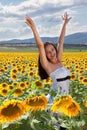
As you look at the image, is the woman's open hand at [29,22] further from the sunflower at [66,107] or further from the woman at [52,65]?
the sunflower at [66,107]

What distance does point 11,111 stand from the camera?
278 cm

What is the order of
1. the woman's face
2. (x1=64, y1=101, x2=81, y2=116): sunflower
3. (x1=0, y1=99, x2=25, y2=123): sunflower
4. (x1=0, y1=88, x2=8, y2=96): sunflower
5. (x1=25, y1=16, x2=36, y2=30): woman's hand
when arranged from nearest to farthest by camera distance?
(x1=0, y1=99, x2=25, y2=123): sunflower < (x1=64, y1=101, x2=81, y2=116): sunflower < (x1=25, y1=16, x2=36, y2=30): woman's hand < the woman's face < (x1=0, y1=88, x2=8, y2=96): sunflower

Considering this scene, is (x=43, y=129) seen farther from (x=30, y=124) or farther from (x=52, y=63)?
(x=52, y=63)

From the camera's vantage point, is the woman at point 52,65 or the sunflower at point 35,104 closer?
the sunflower at point 35,104

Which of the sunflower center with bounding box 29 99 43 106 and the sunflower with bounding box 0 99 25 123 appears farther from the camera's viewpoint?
the sunflower center with bounding box 29 99 43 106

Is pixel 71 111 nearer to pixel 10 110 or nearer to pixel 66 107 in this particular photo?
pixel 66 107

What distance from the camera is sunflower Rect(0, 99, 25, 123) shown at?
275cm

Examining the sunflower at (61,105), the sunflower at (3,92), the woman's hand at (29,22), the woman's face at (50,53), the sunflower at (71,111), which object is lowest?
the sunflower at (3,92)

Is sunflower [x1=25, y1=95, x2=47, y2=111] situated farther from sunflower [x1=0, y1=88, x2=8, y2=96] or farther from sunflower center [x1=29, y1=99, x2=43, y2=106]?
sunflower [x1=0, y1=88, x2=8, y2=96]

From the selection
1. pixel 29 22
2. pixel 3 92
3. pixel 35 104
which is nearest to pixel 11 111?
pixel 35 104

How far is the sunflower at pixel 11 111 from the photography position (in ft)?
9.03

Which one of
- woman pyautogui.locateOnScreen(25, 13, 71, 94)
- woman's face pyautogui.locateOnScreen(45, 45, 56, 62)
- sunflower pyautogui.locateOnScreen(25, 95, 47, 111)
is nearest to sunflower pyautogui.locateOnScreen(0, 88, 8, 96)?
woman pyautogui.locateOnScreen(25, 13, 71, 94)

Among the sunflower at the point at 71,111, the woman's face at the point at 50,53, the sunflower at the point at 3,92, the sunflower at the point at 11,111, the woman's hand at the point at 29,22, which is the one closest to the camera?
the sunflower at the point at 11,111

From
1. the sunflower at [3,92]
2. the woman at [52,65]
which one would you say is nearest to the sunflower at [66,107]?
the woman at [52,65]
